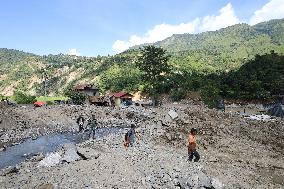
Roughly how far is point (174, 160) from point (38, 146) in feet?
68.5

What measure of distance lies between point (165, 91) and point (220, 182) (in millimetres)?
82935

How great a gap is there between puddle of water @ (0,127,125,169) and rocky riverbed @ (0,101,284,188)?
2.91 meters

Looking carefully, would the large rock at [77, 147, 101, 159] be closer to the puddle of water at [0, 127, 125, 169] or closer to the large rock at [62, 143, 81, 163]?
the large rock at [62, 143, 81, 163]

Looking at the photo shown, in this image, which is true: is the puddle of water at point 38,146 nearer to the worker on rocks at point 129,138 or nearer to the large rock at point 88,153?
the large rock at point 88,153

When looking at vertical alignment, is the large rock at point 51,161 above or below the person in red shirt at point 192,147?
below

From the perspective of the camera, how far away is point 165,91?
103375 millimetres

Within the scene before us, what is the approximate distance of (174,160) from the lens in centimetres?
2458

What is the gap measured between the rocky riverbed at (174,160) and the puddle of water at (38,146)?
291 cm

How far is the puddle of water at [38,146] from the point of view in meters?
32.8

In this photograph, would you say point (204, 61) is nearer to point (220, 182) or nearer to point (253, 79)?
point (253, 79)

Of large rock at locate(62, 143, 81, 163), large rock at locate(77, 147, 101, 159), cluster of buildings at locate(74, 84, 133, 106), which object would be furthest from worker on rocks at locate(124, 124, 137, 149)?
cluster of buildings at locate(74, 84, 133, 106)

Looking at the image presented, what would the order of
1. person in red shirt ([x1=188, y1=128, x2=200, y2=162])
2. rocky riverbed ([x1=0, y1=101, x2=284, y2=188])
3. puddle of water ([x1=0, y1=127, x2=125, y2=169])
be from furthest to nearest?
puddle of water ([x1=0, y1=127, x2=125, y2=169]), person in red shirt ([x1=188, y1=128, x2=200, y2=162]), rocky riverbed ([x1=0, y1=101, x2=284, y2=188])

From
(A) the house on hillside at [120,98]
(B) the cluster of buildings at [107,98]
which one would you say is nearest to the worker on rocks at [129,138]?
(B) the cluster of buildings at [107,98]

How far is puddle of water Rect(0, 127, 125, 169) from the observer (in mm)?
32844
